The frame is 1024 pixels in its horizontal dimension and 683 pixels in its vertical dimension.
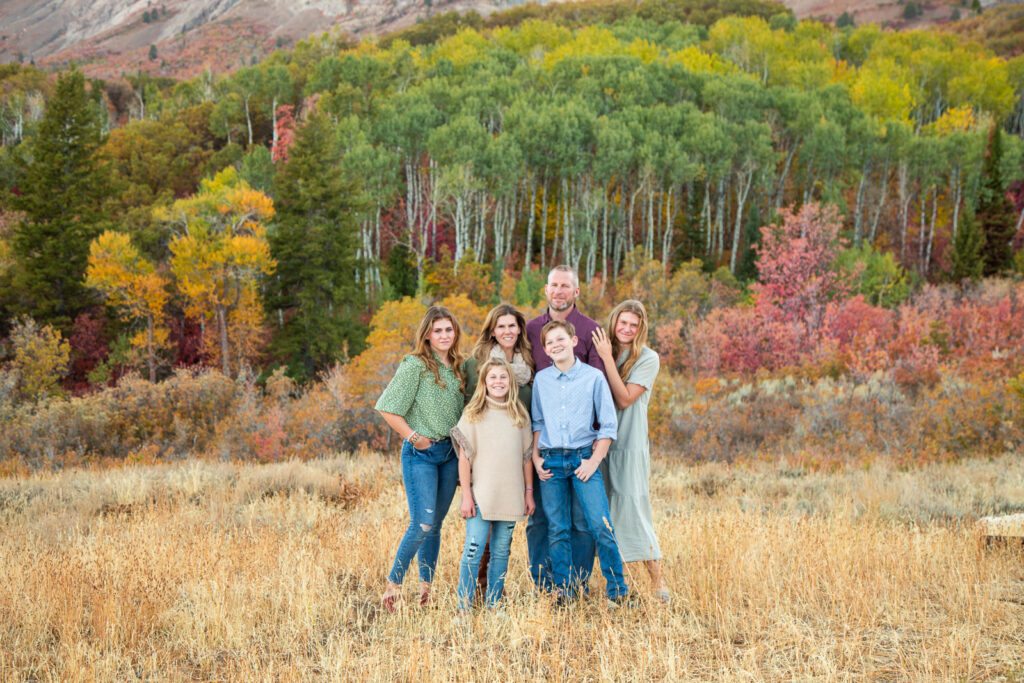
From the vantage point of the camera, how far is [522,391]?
4551 millimetres

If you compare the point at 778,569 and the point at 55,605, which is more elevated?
the point at 55,605

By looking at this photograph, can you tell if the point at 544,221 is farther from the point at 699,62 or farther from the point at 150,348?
the point at 699,62

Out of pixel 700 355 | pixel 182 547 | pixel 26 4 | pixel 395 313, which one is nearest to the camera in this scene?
pixel 182 547

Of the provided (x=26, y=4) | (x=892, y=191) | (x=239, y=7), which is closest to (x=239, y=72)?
(x=892, y=191)

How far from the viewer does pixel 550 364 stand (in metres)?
4.56

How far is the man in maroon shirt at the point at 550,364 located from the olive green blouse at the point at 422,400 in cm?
60

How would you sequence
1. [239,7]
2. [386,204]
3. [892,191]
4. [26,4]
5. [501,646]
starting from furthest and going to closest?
[26,4]
[239,7]
[892,191]
[386,204]
[501,646]

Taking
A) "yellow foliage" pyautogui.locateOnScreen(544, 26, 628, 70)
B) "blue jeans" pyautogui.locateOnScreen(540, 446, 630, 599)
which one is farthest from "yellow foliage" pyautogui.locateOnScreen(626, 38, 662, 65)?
"blue jeans" pyautogui.locateOnScreen(540, 446, 630, 599)

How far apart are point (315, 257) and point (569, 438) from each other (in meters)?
32.1

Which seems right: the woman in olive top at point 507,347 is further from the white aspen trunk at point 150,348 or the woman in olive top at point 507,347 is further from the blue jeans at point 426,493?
the white aspen trunk at point 150,348

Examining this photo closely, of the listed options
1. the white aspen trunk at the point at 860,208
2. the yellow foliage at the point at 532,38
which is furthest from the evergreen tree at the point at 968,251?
A: the yellow foliage at the point at 532,38

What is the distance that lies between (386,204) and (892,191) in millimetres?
36996

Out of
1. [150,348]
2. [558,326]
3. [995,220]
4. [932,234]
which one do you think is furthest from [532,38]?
[558,326]

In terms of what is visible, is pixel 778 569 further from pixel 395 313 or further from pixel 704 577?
pixel 395 313
